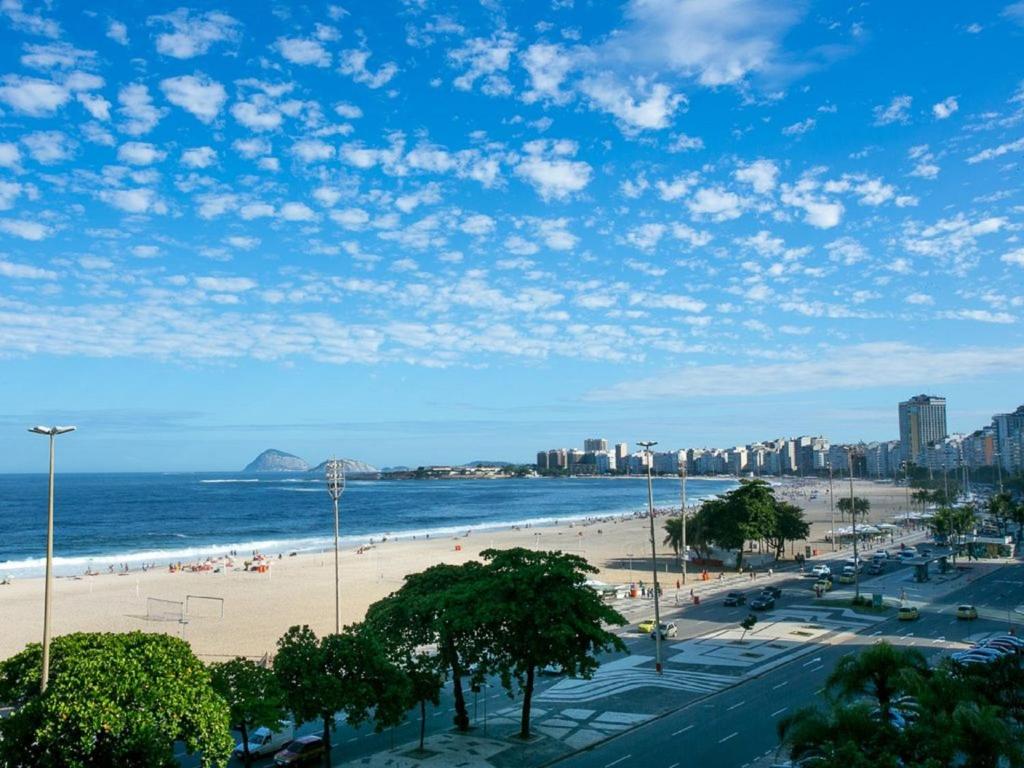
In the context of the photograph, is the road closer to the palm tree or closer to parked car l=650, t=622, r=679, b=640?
the palm tree

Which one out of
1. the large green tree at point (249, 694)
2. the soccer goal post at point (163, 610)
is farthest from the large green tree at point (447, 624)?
→ the soccer goal post at point (163, 610)

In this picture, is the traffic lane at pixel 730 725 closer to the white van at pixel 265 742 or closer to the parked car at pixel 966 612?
the parked car at pixel 966 612

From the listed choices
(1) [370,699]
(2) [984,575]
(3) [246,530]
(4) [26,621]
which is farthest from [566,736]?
(3) [246,530]

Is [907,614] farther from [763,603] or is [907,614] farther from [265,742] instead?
[265,742]

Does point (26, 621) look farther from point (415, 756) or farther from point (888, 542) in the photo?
point (888, 542)

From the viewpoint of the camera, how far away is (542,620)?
75.9 feet

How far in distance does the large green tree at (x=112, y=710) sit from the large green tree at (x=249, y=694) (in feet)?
5.67

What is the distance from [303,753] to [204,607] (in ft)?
108

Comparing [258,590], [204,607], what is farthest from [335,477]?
[258,590]

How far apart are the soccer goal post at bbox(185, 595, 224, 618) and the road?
106 ft

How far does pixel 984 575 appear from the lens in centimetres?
5853

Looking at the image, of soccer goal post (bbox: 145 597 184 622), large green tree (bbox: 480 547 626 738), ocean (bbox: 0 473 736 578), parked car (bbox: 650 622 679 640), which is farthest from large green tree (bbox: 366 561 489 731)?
ocean (bbox: 0 473 736 578)

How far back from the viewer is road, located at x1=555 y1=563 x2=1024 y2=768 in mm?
22906

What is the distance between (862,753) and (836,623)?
3038 centimetres
